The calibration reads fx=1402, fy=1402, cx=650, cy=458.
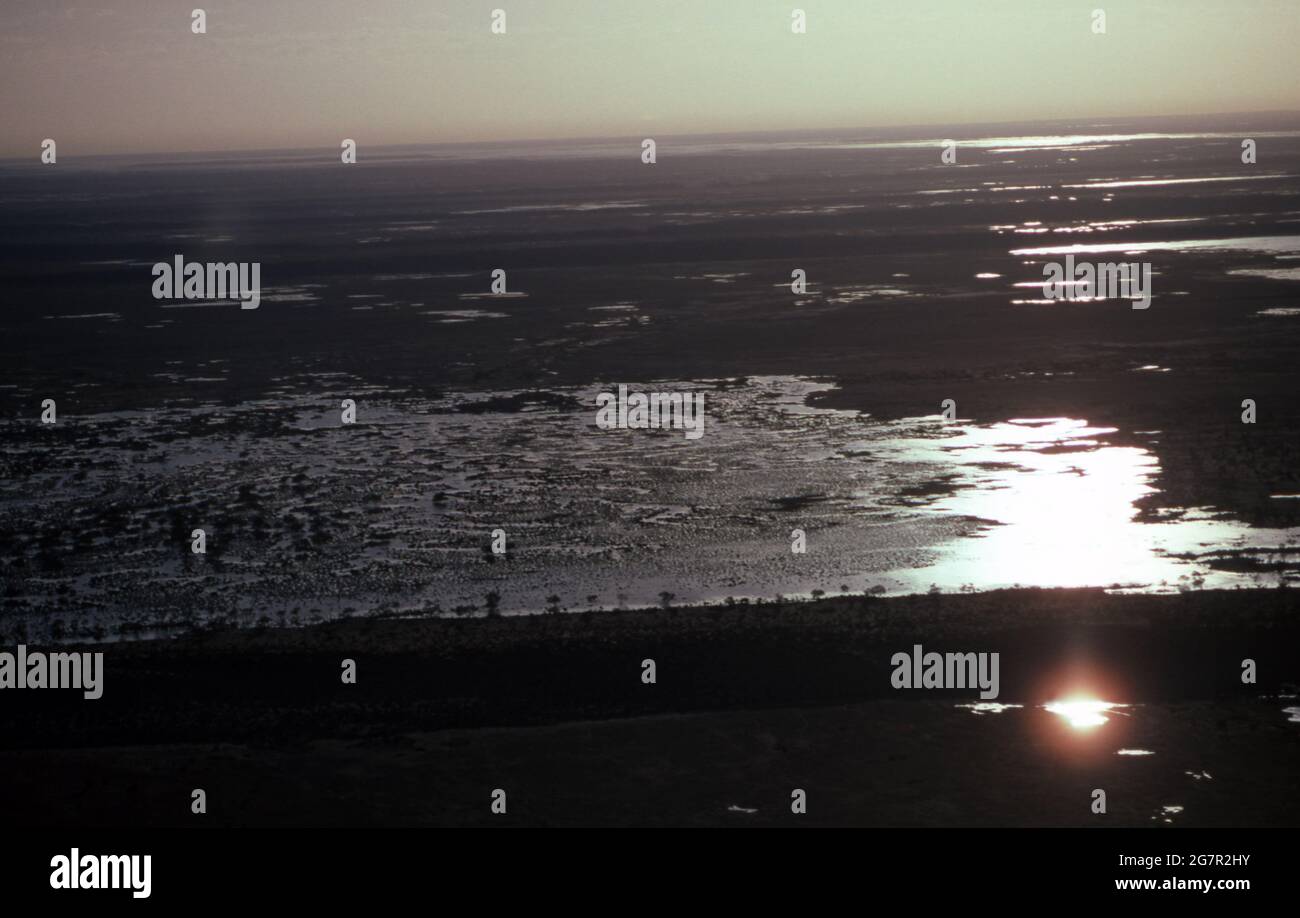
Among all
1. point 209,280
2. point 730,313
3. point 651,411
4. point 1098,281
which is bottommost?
point 651,411

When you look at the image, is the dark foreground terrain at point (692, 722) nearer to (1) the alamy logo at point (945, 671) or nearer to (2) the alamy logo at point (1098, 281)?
(1) the alamy logo at point (945, 671)

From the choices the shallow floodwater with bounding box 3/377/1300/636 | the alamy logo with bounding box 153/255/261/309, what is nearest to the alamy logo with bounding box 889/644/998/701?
the shallow floodwater with bounding box 3/377/1300/636

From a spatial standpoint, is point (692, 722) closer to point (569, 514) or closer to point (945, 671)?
point (945, 671)

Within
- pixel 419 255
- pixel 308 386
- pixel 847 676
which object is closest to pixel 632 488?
pixel 847 676

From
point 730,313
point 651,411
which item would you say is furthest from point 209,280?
point 651,411
